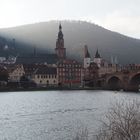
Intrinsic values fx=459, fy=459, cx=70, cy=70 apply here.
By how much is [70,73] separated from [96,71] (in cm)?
1053

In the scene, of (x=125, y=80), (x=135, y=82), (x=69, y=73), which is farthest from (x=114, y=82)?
(x=69, y=73)

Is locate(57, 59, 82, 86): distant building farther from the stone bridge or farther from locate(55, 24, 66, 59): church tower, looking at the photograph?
locate(55, 24, 66, 59): church tower

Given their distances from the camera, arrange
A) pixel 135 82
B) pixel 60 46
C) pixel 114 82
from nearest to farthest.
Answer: pixel 135 82 < pixel 114 82 < pixel 60 46

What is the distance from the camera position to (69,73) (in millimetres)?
138875

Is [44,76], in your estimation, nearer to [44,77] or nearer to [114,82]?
[44,77]

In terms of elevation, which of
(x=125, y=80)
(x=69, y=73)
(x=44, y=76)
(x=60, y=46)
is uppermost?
(x=60, y=46)

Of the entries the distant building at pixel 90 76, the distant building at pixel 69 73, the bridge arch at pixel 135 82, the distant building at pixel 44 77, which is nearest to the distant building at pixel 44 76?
the distant building at pixel 44 77

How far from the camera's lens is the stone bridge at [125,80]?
117250mm

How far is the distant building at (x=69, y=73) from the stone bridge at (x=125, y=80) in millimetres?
12842

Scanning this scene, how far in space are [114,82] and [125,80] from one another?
11783mm

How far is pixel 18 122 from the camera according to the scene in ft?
131

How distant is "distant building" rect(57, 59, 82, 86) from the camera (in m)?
136

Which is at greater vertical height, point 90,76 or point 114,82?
point 90,76

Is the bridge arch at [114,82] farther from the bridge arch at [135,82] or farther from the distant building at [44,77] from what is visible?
the distant building at [44,77]
